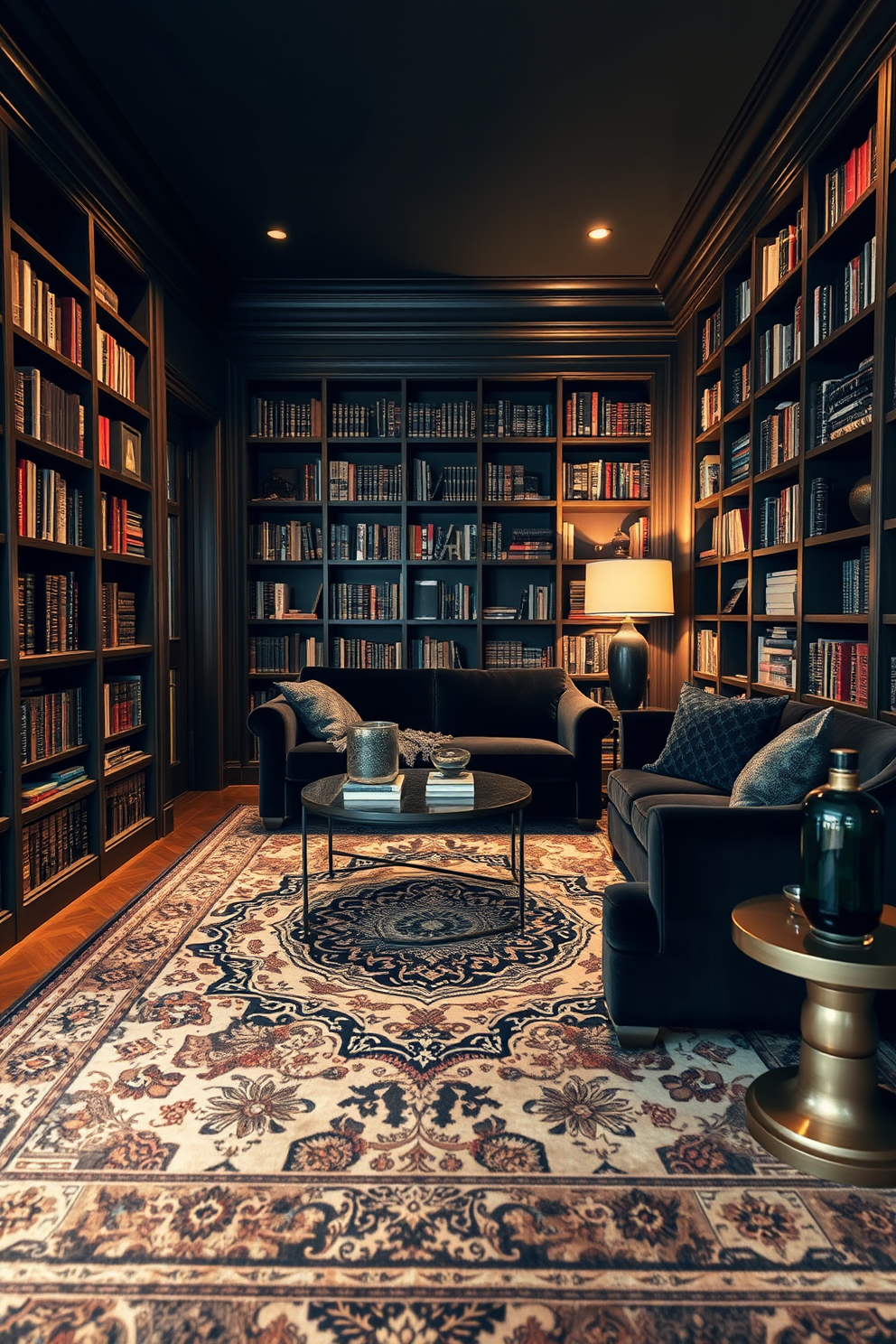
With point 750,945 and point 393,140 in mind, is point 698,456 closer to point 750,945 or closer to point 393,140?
point 393,140

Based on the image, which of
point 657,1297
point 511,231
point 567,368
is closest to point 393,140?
point 511,231

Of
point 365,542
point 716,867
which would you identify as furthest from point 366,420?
point 716,867

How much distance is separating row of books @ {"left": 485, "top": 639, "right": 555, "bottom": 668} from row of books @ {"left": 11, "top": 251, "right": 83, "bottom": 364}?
10.0 ft

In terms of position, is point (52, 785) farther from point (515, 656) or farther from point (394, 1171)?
point (515, 656)

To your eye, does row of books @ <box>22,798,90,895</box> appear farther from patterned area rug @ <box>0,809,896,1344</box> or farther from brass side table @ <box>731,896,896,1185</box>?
brass side table @ <box>731,896,896,1185</box>

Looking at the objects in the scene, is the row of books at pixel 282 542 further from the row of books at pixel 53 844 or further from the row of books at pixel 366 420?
the row of books at pixel 53 844

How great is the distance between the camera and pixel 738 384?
432 cm

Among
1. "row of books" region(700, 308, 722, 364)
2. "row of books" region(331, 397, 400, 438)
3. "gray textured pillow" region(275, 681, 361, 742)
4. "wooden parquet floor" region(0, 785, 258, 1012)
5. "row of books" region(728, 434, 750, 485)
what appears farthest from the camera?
"row of books" region(331, 397, 400, 438)

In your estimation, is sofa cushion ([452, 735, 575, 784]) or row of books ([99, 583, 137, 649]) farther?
sofa cushion ([452, 735, 575, 784])


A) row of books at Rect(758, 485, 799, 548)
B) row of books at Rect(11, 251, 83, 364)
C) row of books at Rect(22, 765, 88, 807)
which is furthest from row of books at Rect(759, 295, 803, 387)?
Answer: row of books at Rect(22, 765, 88, 807)

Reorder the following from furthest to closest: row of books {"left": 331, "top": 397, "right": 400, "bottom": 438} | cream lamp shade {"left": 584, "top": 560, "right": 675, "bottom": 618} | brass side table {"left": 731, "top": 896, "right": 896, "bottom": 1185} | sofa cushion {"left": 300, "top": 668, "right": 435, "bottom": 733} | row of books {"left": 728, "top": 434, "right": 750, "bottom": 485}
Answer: row of books {"left": 331, "top": 397, "right": 400, "bottom": 438}
sofa cushion {"left": 300, "top": 668, "right": 435, "bottom": 733}
cream lamp shade {"left": 584, "top": 560, "right": 675, "bottom": 618}
row of books {"left": 728, "top": 434, "right": 750, "bottom": 485}
brass side table {"left": 731, "top": 896, "right": 896, "bottom": 1185}

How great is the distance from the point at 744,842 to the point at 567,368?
4223mm

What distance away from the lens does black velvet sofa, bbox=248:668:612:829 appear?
14.0ft

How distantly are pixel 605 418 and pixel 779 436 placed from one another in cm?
200
